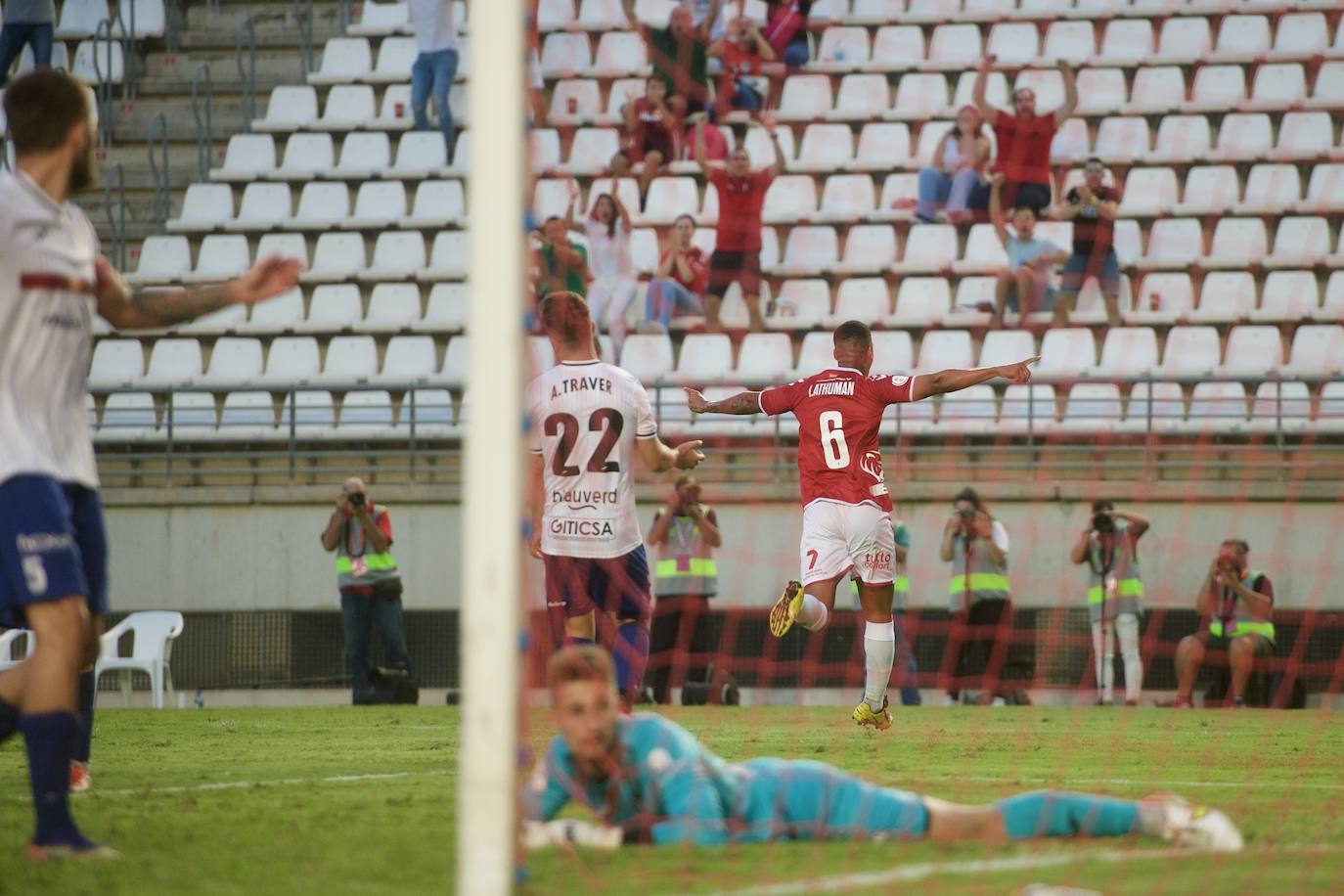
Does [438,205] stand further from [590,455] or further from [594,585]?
[594,585]

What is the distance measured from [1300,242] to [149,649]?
11.9 metres

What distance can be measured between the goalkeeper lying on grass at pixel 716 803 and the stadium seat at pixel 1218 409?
11.0 m

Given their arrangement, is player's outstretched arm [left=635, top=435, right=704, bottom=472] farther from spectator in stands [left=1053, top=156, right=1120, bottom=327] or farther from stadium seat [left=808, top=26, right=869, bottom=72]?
stadium seat [left=808, top=26, right=869, bottom=72]

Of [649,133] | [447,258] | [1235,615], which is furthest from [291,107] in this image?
[1235,615]

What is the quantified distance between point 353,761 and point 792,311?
1023 cm

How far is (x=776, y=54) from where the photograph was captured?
20047mm

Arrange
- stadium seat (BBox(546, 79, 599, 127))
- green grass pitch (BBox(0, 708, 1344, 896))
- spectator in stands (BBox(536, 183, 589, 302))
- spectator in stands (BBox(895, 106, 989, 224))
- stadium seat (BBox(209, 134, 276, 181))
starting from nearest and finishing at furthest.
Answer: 1. green grass pitch (BBox(0, 708, 1344, 896))
2. spectator in stands (BBox(536, 183, 589, 302))
3. spectator in stands (BBox(895, 106, 989, 224))
4. stadium seat (BBox(546, 79, 599, 127))
5. stadium seat (BBox(209, 134, 276, 181))

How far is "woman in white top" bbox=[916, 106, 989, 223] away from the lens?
18.1 m

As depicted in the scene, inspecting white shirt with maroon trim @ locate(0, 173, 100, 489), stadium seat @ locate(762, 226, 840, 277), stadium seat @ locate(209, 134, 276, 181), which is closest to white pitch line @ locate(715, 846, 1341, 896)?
white shirt with maroon trim @ locate(0, 173, 100, 489)

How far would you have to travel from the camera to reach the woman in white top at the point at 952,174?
18125 mm

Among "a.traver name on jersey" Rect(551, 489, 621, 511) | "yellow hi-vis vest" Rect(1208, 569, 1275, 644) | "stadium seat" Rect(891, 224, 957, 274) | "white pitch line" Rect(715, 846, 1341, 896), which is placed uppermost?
"stadium seat" Rect(891, 224, 957, 274)

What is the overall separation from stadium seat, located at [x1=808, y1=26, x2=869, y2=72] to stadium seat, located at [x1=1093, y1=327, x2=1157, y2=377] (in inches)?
199

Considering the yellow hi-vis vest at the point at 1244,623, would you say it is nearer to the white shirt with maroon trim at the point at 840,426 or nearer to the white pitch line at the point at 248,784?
the white shirt with maroon trim at the point at 840,426

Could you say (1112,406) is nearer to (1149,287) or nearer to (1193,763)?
(1149,287)
